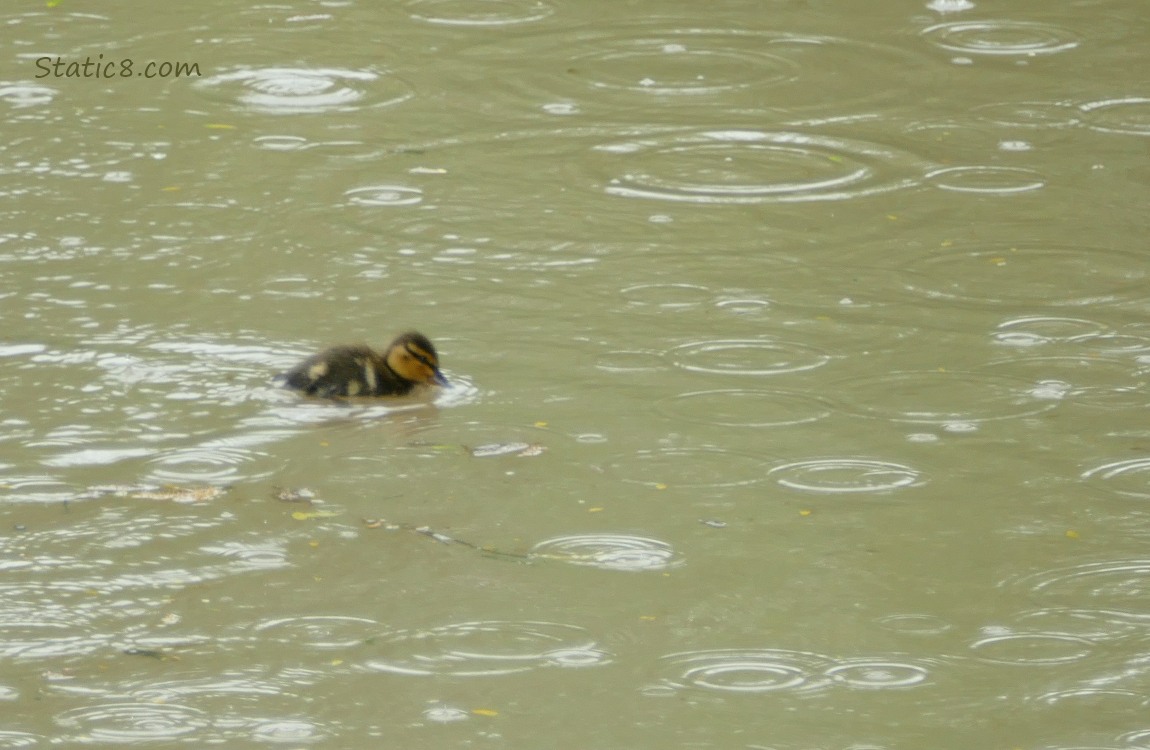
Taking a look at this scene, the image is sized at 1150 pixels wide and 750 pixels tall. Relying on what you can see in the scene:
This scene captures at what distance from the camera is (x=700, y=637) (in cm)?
390

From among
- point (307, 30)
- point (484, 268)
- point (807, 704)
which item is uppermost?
point (307, 30)

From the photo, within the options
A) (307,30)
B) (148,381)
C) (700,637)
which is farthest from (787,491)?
(307,30)

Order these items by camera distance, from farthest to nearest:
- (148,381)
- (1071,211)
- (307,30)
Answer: (307,30), (1071,211), (148,381)

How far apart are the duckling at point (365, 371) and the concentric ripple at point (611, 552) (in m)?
1.08

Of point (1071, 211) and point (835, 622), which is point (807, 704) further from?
point (1071, 211)

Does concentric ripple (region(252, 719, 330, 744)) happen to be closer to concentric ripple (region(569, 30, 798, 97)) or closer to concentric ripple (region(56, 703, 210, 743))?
concentric ripple (region(56, 703, 210, 743))

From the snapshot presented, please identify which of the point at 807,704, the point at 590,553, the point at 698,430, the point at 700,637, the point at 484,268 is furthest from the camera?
the point at 484,268

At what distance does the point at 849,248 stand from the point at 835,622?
264cm

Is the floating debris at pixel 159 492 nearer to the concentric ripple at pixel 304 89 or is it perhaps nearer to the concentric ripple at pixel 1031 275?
the concentric ripple at pixel 1031 275

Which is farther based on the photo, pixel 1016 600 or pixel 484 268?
pixel 484 268

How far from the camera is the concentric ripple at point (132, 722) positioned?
3471mm

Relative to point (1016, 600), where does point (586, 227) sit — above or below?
above

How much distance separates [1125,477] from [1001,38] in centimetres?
463

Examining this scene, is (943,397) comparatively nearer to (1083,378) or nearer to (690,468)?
(1083,378)
